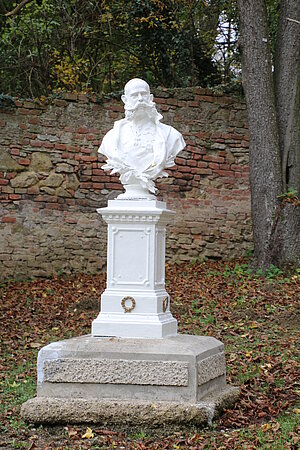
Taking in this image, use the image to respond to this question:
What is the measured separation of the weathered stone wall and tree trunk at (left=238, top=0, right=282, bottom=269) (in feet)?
6.44

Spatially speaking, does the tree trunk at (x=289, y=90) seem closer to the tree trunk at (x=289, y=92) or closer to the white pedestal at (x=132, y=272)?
the tree trunk at (x=289, y=92)

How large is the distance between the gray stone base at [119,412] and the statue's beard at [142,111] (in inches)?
90.0

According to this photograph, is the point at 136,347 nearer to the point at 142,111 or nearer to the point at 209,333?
the point at 142,111

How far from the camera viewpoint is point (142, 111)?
5637 mm

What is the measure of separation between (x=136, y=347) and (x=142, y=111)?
192 cm

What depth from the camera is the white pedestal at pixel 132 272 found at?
526 cm

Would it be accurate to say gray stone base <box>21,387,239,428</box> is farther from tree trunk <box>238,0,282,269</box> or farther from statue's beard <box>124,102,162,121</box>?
tree trunk <box>238,0,282,269</box>

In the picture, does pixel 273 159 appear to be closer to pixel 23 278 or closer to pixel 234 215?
pixel 234 215

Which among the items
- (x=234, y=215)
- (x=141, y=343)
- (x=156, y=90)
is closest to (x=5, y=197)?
(x=156, y=90)

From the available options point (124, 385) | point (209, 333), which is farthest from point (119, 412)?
point (209, 333)

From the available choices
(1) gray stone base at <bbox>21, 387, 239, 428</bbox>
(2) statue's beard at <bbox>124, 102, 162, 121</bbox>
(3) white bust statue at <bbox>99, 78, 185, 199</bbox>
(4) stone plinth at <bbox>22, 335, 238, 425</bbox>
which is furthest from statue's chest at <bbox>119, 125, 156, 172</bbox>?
(1) gray stone base at <bbox>21, 387, 239, 428</bbox>

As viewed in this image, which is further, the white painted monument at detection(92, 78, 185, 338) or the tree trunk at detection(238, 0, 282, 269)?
the tree trunk at detection(238, 0, 282, 269)

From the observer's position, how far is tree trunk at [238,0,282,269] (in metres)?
9.56

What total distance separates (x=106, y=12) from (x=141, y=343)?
10.3 meters
